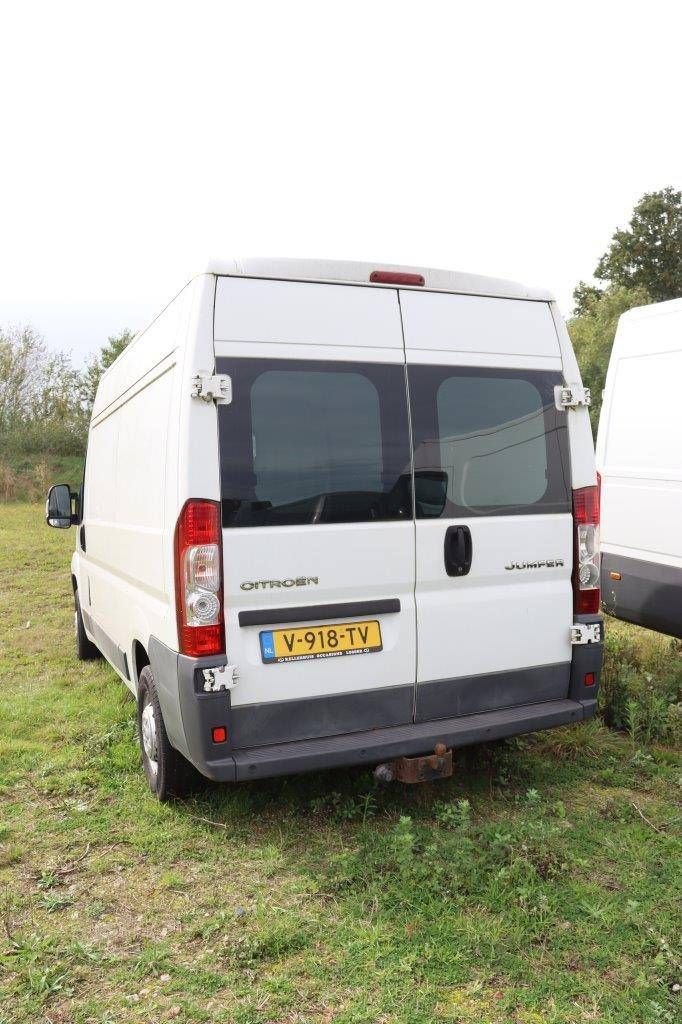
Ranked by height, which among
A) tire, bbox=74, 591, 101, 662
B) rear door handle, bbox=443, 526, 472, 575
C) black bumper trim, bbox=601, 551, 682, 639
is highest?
rear door handle, bbox=443, 526, 472, 575

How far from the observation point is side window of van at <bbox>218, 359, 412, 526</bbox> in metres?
3.53

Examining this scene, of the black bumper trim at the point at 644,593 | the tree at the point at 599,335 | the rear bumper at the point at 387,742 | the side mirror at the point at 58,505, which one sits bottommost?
the rear bumper at the point at 387,742

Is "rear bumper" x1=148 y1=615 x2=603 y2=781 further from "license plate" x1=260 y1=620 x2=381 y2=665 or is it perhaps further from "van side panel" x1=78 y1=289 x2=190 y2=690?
"van side panel" x1=78 y1=289 x2=190 y2=690

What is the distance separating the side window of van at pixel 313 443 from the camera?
3525mm

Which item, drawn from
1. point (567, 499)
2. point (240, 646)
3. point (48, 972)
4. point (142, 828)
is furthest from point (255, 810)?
point (567, 499)

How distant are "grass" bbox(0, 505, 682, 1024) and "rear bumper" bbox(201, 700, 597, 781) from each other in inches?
12.0

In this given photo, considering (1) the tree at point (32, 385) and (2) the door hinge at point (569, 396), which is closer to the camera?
(2) the door hinge at point (569, 396)

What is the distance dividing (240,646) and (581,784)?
2.09 meters

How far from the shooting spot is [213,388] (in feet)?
11.4

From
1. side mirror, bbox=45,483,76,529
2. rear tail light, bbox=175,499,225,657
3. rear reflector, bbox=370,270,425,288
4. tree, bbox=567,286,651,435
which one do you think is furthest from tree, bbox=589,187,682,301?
rear tail light, bbox=175,499,225,657

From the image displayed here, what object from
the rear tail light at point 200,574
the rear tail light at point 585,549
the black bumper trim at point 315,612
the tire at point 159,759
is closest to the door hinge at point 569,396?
the rear tail light at point 585,549

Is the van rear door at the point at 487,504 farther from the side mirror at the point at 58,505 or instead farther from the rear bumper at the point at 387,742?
the side mirror at the point at 58,505

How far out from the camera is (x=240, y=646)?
11.5 feet

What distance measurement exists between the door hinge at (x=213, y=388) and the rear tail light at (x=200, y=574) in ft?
1.43
